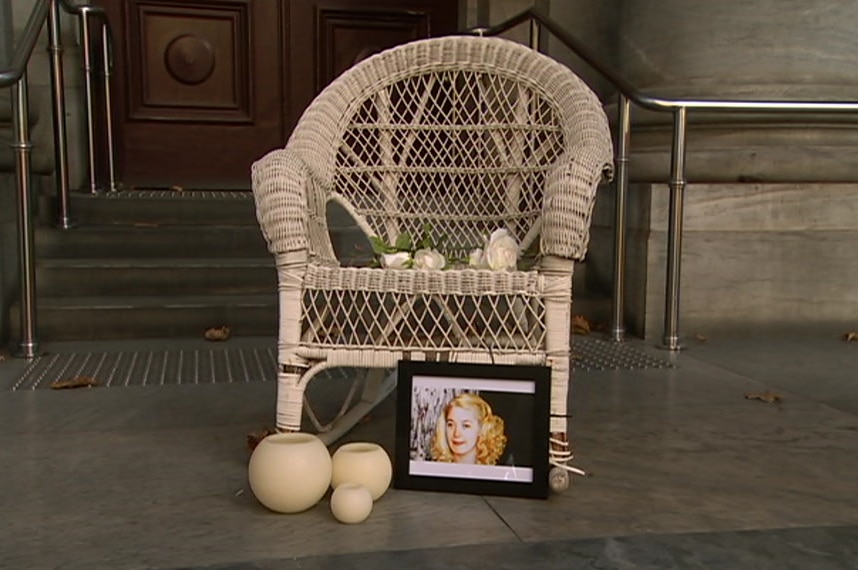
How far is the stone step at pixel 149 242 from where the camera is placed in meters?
3.59

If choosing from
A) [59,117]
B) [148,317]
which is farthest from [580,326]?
[59,117]

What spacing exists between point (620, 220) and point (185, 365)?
174 cm

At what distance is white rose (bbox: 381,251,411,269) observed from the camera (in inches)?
76.0

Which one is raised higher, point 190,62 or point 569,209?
point 190,62

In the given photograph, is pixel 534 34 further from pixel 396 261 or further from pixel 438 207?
→ pixel 396 261

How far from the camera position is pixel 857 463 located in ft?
6.59

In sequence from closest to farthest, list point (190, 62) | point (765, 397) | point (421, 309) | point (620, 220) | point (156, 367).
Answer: point (421, 309), point (765, 397), point (156, 367), point (620, 220), point (190, 62)

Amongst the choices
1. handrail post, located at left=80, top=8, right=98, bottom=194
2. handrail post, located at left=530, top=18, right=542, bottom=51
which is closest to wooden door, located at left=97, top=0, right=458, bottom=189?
handrail post, located at left=80, top=8, right=98, bottom=194

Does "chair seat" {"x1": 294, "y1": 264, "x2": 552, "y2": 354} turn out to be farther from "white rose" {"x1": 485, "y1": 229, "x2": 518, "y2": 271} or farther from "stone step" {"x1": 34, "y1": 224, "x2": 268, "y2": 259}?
"stone step" {"x1": 34, "y1": 224, "x2": 268, "y2": 259}

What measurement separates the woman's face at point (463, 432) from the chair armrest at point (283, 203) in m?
0.47

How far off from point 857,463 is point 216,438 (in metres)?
1.50

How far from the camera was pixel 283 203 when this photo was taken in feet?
6.01

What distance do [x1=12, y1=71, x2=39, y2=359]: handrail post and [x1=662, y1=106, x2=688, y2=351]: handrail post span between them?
226 centimetres

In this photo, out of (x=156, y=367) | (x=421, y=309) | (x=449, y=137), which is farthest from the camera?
(x=156, y=367)
